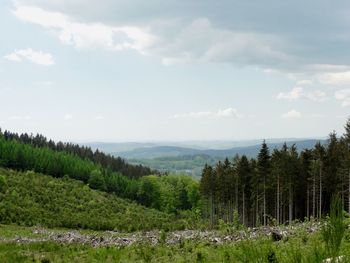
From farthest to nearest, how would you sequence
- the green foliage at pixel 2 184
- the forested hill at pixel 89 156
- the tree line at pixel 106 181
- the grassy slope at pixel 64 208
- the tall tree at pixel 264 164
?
the forested hill at pixel 89 156 < the tree line at pixel 106 181 < the green foliage at pixel 2 184 < the grassy slope at pixel 64 208 < the tall tree at pixel 264 164

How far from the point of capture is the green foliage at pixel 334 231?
150 inches

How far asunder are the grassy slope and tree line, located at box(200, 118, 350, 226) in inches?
545

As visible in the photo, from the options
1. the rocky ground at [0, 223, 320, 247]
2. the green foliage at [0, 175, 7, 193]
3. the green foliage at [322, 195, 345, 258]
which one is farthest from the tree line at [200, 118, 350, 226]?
the green foliage at [322, 195, 345, 258]

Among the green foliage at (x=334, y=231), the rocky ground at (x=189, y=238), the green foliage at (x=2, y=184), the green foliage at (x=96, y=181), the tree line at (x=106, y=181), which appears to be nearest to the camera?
the green foliage at (x=334, y=231)

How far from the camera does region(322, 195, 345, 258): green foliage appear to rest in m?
3.80

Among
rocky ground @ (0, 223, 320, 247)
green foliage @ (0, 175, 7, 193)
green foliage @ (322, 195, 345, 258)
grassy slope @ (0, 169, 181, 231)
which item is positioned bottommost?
grassy slope @ (0, 169, 181, 231)

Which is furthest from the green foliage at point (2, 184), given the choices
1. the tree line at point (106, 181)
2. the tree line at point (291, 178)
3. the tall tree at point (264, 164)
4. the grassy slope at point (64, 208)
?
the tall tree at point (264, 164)

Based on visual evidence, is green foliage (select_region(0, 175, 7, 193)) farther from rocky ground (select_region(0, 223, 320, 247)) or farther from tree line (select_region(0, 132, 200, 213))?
rocky ground (select_region(0, 223, 320, 247))

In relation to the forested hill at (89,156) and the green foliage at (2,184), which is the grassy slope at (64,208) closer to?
the green foliage at (2,184)

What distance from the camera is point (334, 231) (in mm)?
3844

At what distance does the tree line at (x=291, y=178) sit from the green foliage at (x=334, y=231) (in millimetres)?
52335

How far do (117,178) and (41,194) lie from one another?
5028 cm

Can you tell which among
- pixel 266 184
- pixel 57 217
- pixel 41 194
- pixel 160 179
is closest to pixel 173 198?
pixel 160 179

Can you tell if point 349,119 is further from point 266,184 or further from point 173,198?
point 173,198
